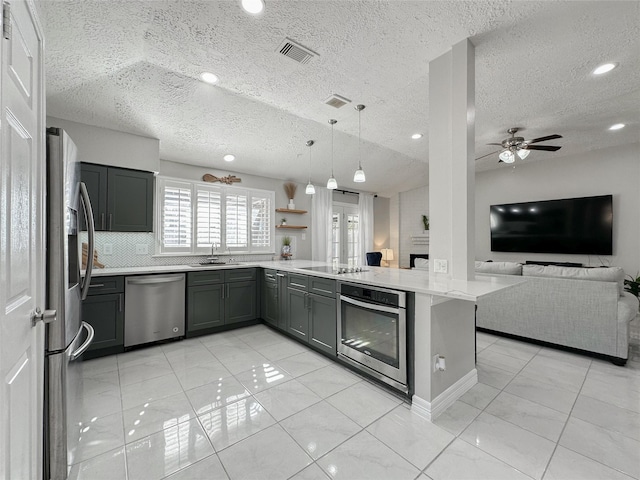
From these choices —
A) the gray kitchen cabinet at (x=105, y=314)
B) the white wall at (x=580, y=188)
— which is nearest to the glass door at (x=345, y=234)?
the white wall at (x=580, y=188)

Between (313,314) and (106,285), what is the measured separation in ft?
7.47

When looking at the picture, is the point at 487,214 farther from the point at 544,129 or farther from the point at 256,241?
the point at 256,241

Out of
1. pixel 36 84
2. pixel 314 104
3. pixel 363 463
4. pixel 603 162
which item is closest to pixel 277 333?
pixel 363 463

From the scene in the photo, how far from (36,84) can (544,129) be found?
523cm

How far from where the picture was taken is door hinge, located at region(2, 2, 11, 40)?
84cm

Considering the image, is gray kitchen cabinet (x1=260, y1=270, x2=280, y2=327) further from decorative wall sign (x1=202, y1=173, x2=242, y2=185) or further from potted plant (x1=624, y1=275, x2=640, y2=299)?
potted plant (x1=624, y1=275, x2=640, y2=299)

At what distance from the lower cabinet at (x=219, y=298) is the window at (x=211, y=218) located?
844 mm

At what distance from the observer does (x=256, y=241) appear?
198 inches

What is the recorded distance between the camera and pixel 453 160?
2.22 m

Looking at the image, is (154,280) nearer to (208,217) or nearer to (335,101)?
(208,217)

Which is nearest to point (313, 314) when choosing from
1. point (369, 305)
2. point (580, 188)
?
point (369, 305)

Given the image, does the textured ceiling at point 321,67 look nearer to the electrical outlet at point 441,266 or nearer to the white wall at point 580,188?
the white wall at point 580,188

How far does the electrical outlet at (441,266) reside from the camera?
2.28 meters

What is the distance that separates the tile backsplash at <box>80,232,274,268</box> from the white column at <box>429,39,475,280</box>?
12.2ft
